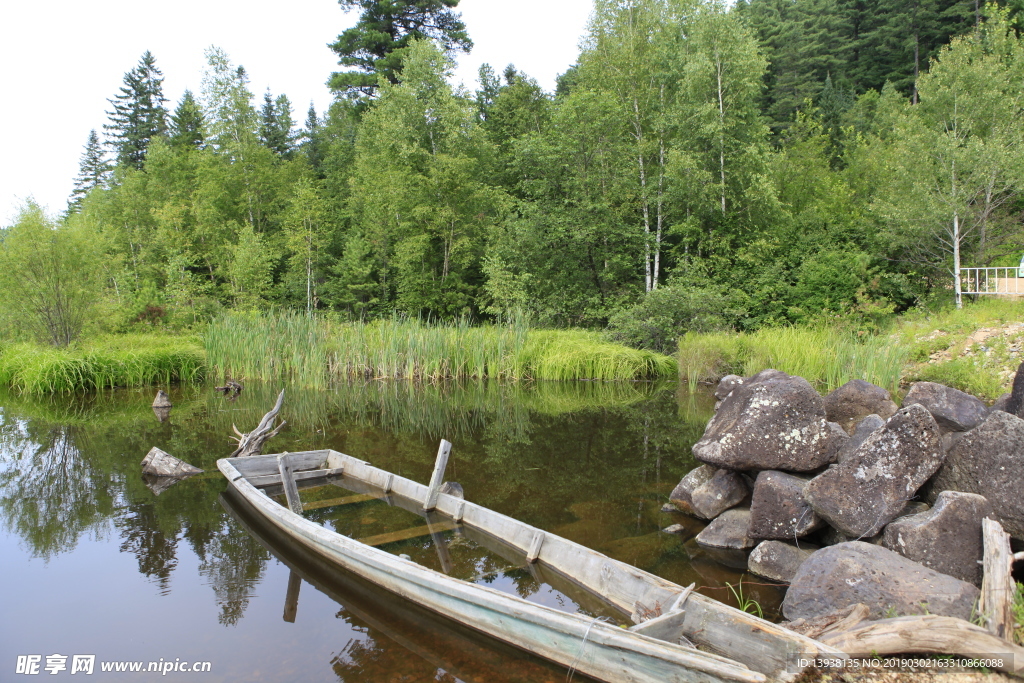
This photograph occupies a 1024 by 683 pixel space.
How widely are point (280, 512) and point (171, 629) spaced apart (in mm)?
1203

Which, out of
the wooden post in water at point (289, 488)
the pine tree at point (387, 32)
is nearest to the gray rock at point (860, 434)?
the wooden post in water at point (289, 488)

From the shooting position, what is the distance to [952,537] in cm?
362

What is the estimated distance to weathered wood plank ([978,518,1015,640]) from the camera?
9.93 ft

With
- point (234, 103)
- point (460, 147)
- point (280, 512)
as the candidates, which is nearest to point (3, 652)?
point (280, 512)

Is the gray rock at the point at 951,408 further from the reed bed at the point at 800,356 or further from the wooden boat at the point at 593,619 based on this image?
the reed bed at the point at 800,356

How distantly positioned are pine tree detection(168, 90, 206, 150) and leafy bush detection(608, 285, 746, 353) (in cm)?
2787

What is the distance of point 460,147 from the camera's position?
22.3 metres

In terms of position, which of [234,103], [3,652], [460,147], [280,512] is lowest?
[3,652]

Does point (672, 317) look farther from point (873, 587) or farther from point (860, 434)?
point (873, 587)

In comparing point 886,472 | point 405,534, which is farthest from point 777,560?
point 405,534

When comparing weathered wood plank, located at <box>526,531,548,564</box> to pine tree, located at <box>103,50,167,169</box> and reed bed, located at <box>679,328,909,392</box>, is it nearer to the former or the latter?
reed bed, located at <box>679,328,909,392</box>

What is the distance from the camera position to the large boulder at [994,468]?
3.81 meters

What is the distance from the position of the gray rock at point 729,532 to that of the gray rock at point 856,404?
1.89m

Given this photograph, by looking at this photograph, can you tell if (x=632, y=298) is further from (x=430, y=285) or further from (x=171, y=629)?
(x=171, y=629)
